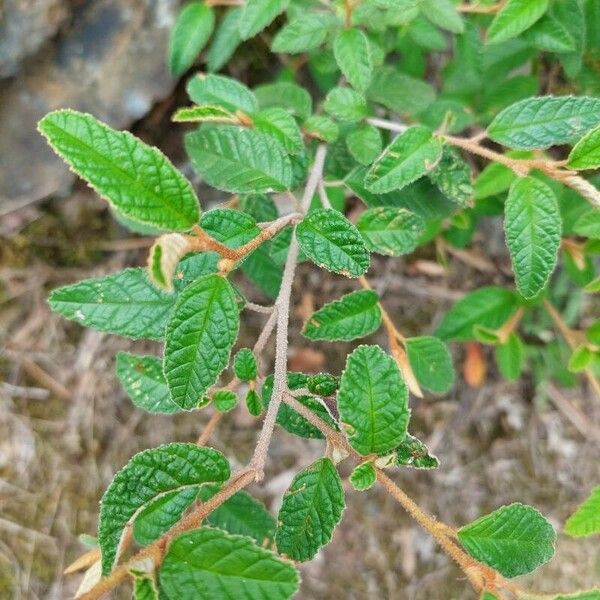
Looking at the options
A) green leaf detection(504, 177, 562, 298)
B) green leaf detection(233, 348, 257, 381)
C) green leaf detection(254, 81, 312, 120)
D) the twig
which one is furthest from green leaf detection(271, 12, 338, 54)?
green leaf detection(233, 348, 257, 381)

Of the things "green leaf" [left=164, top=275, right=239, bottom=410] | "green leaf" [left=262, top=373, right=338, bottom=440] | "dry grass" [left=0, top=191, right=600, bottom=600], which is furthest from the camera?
"dry grass" [left=0, top=191, right=600, bottom=600]

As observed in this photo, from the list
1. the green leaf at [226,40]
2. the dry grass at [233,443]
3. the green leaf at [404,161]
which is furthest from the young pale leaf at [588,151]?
the dry grass at [233,443]

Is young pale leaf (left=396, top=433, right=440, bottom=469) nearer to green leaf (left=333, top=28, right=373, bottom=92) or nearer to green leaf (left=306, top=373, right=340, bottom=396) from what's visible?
green leaf (left=306, top=373, right=340, bottom=396)

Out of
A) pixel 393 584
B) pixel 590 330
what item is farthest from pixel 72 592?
pixel 590 330

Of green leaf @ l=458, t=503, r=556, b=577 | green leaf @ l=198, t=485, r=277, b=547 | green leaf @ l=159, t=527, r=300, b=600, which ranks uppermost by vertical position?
green leaf @ l=159, t=527, r=300, b=600

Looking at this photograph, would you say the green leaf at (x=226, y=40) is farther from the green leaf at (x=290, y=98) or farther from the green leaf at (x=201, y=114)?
the green leaf at (x=201, y=114)
